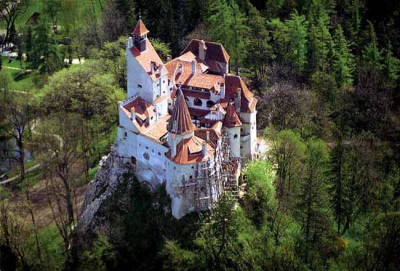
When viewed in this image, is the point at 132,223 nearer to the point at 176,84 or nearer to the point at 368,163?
the point at 176,84

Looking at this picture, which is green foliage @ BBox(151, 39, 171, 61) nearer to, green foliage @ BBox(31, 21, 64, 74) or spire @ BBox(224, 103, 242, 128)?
green foliage @ BBox(31, 21, 64, 74)

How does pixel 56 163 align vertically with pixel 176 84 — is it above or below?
below

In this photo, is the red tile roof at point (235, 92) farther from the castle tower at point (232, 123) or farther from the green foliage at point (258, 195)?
the green foliage at point (258, 195)

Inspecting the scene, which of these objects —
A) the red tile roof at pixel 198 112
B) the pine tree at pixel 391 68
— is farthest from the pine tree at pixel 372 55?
the red tile roof at pixel 198 112

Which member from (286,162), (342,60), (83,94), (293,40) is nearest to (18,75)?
(83,94)

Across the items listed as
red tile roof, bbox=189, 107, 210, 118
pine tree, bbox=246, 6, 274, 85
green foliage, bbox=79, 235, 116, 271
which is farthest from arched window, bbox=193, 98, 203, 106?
pine tree, bbox=246, 6, 274, 85

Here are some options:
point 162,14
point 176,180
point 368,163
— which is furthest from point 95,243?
point 162,14
